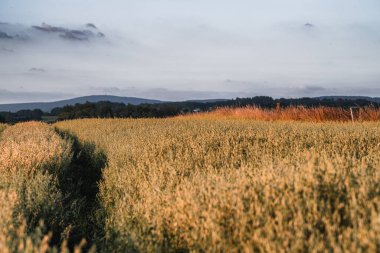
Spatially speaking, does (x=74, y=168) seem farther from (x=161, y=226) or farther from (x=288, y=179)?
(x=288, y=179)

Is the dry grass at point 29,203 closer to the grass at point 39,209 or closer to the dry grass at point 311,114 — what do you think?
the grass at point 39,209

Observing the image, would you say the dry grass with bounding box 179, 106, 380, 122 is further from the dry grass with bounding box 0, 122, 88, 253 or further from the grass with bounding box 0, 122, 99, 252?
the dry grass with bounding box 0, 122, 88, 253

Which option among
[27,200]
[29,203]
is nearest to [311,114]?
[27,200]

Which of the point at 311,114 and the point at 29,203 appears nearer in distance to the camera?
the point at 29,203

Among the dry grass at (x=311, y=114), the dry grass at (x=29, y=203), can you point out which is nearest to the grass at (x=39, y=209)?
the dry grass at (x=29, y=203)

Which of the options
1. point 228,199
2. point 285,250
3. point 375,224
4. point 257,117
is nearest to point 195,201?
point 228,199

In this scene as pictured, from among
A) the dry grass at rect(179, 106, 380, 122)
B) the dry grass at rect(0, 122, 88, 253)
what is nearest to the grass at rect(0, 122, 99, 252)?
the dry grass at rect(0, 122, 88, 253)

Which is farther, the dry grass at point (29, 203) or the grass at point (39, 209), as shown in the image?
the grass at point (39, 209)

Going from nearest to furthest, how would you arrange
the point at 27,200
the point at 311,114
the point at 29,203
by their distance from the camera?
the point at 29,203, the point at 27,200, the point at 311,114

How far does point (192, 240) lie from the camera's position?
314cm

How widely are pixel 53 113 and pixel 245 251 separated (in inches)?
3099

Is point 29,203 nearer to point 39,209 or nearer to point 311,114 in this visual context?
point 39,209

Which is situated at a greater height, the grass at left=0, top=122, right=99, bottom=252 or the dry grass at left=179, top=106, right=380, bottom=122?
the dry grass at left=179, top=106, right=380, bottom=122

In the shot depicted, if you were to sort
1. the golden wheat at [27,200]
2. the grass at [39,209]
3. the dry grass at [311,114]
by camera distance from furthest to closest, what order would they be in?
the dry grass at [311,114] < the grass at [39,209] < the golden wheat at [27,200]
